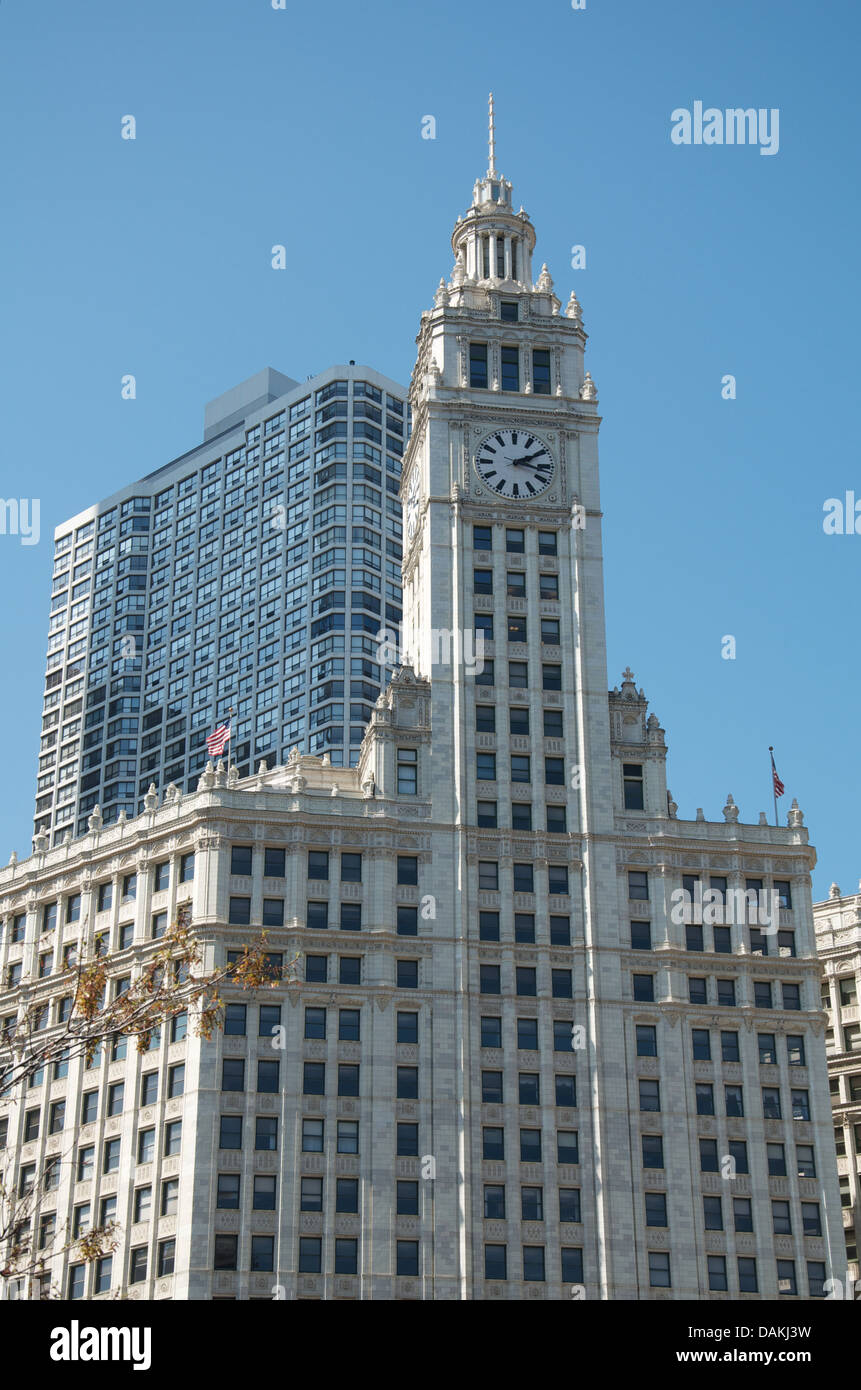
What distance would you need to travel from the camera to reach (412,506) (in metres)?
132

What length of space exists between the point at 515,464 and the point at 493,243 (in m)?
19.9

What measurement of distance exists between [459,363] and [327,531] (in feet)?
224

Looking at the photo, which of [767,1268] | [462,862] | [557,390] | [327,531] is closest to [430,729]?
[462,862]

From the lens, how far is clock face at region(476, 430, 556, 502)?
126 meters

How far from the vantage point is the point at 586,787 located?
117750 mm

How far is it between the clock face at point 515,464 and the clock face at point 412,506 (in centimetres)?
587

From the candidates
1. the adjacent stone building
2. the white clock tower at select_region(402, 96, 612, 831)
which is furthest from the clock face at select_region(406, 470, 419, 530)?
the adjacent stone building

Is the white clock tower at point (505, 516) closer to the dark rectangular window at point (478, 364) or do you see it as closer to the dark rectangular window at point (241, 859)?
the dark rectangular window at point (478, 364)

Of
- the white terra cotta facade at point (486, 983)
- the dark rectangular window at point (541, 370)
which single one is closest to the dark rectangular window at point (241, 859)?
the white terra cotta facade at point (486, 983)

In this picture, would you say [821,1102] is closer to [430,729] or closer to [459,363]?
[430,729]

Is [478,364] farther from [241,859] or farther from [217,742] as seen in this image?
[241,859]

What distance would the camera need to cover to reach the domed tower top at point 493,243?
446ft

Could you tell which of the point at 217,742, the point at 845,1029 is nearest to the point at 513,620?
the point at 217,742

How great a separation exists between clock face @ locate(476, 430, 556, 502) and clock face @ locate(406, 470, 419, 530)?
5.87m
